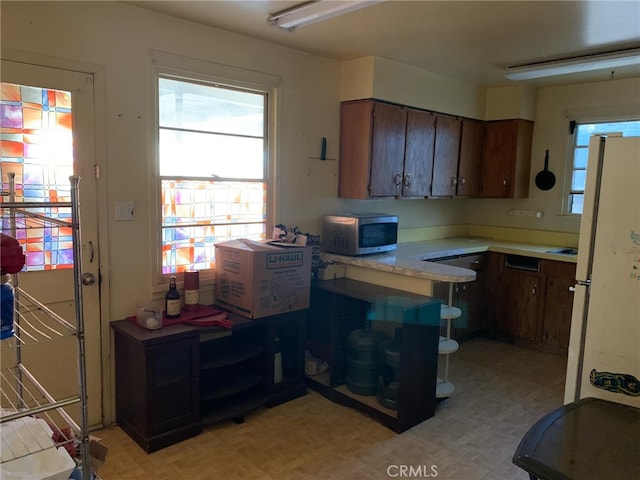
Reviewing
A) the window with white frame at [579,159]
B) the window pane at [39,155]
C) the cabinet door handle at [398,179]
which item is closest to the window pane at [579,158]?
the window with white frame at [579,159]

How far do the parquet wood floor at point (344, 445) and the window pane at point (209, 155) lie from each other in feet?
5.39

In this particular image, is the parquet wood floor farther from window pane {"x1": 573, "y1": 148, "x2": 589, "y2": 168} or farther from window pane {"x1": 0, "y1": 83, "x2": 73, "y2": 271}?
window pane {"x1": 573, "y1": 148, "x2": 589, "y2": 168}

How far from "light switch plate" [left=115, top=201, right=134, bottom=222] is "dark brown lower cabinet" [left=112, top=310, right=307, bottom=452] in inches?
24.4

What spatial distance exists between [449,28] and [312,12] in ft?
3.09

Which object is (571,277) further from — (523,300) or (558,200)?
(558,200)

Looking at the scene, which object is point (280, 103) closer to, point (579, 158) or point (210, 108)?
point (210, 108)

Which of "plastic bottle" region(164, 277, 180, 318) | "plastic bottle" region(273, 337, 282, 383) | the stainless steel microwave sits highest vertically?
the stainless steel microwave

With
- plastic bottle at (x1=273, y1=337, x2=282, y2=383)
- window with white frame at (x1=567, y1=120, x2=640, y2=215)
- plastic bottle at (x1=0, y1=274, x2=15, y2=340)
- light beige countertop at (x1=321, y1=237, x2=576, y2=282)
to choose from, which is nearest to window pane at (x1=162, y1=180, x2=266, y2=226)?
light beige countertop at (x1=321, y1=237, x2=576, y2=282)

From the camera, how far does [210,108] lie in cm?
330

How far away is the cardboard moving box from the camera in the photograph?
306 cm

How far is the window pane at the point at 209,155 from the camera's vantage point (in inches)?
123

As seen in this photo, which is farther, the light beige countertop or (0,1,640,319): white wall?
the light beige countertop

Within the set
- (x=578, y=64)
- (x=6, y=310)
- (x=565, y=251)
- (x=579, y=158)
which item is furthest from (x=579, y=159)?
(x=6, y=310)

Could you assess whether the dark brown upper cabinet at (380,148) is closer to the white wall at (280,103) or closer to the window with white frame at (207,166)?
the white wall at (280,103)
